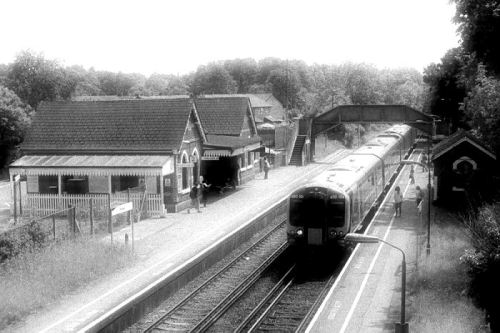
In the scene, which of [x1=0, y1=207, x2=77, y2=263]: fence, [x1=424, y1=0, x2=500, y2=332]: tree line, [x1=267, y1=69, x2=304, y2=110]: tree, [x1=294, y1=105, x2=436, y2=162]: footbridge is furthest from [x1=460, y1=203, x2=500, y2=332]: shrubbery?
[x1=267, y1=69, x2=304, y2=110]: tree

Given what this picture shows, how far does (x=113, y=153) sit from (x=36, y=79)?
4814 centimetres

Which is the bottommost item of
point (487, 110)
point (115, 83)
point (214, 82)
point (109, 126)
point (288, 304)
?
point (288, 304)

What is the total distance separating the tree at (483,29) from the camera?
71.2 ft

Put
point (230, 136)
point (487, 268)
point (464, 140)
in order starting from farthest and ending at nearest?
point (230, 136) → point (464, 140) → point (487, 268)

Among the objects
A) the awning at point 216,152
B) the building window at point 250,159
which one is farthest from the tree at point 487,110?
the building window at point 250,159

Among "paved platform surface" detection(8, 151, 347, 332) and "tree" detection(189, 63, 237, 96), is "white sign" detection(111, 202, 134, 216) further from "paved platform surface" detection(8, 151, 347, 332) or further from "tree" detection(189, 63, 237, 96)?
"tree" detection(189, 63, 237, 96)

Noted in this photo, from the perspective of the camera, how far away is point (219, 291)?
781 inches

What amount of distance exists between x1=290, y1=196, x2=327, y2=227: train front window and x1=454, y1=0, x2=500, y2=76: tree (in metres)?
8.22

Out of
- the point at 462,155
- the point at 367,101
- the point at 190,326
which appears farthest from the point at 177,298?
the point at 367,101

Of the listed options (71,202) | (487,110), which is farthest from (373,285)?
(487,110)

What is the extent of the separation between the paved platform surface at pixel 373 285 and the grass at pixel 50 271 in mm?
7614

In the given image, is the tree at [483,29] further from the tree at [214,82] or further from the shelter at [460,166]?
the tree at [214,82]

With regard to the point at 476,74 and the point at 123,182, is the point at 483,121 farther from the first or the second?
the point at 123,182

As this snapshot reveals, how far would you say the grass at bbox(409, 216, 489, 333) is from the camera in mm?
14781
